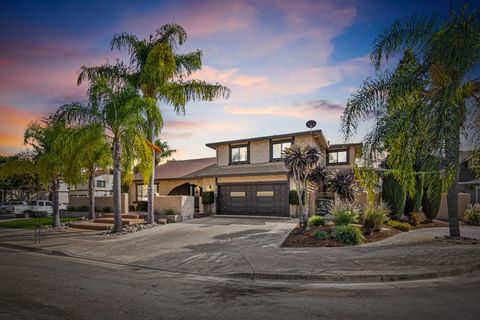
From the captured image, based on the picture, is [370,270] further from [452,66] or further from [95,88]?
[95,88]

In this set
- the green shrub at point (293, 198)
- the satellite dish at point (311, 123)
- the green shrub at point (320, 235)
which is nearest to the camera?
the green shrub at point (320, 235)

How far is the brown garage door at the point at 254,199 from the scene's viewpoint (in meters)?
22.5

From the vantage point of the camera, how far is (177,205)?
2236 centimetres

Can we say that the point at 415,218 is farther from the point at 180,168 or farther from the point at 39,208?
the point at 39,208

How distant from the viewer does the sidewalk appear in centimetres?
799

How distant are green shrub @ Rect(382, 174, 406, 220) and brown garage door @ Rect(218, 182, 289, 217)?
22.3 feet

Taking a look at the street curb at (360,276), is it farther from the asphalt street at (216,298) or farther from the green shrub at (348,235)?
the green shrub at (348,235)

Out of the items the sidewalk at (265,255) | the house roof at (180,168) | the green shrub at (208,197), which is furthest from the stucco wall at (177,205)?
the sidewalk at (265,255)

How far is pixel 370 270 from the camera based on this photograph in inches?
314

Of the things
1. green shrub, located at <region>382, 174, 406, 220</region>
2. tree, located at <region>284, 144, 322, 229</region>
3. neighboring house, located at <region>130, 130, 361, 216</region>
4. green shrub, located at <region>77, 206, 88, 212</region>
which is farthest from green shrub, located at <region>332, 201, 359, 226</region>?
green shrub, located at <region>77, 206, 88, 212</region>

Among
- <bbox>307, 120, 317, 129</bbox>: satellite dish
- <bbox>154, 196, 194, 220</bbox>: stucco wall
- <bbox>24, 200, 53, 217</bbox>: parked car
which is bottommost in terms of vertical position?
<bbox>24, 200, 53, 217</bbox>: parked car

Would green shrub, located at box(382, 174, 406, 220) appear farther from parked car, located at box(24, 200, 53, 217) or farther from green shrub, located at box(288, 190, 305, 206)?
parked car, located at box(24, 200, 53, 217)

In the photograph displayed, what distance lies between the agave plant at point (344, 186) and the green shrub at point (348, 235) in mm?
6421

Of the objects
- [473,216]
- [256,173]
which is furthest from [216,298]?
[473,216]
